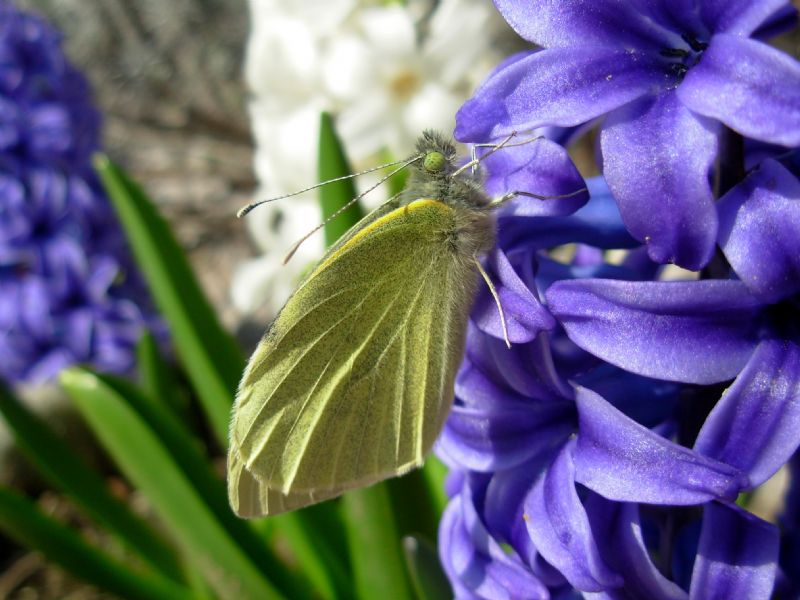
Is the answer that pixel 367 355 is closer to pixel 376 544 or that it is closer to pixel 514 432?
pixel 514 432

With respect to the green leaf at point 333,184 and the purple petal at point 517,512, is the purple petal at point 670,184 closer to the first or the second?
the purple petal at point 517,512

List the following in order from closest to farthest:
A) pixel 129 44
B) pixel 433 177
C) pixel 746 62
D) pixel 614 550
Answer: pixel 746 62
pixel 614 550
pixel 433 177
pixel 129 44

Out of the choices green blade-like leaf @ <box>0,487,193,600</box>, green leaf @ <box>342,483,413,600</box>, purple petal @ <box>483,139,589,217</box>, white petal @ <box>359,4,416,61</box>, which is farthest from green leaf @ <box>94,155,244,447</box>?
purple petal @ <box>483,139,589,217</box>

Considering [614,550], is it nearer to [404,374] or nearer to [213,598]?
[404,374]

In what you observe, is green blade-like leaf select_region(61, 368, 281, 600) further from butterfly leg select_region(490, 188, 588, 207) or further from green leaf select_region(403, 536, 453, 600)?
butterfly leg select_region(490, 188, 588, 207)

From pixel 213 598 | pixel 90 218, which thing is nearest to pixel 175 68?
pixel 90 218

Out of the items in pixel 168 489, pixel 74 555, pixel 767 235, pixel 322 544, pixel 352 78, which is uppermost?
pixel 352 78

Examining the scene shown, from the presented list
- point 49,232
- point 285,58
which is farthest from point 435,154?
point 49,232
